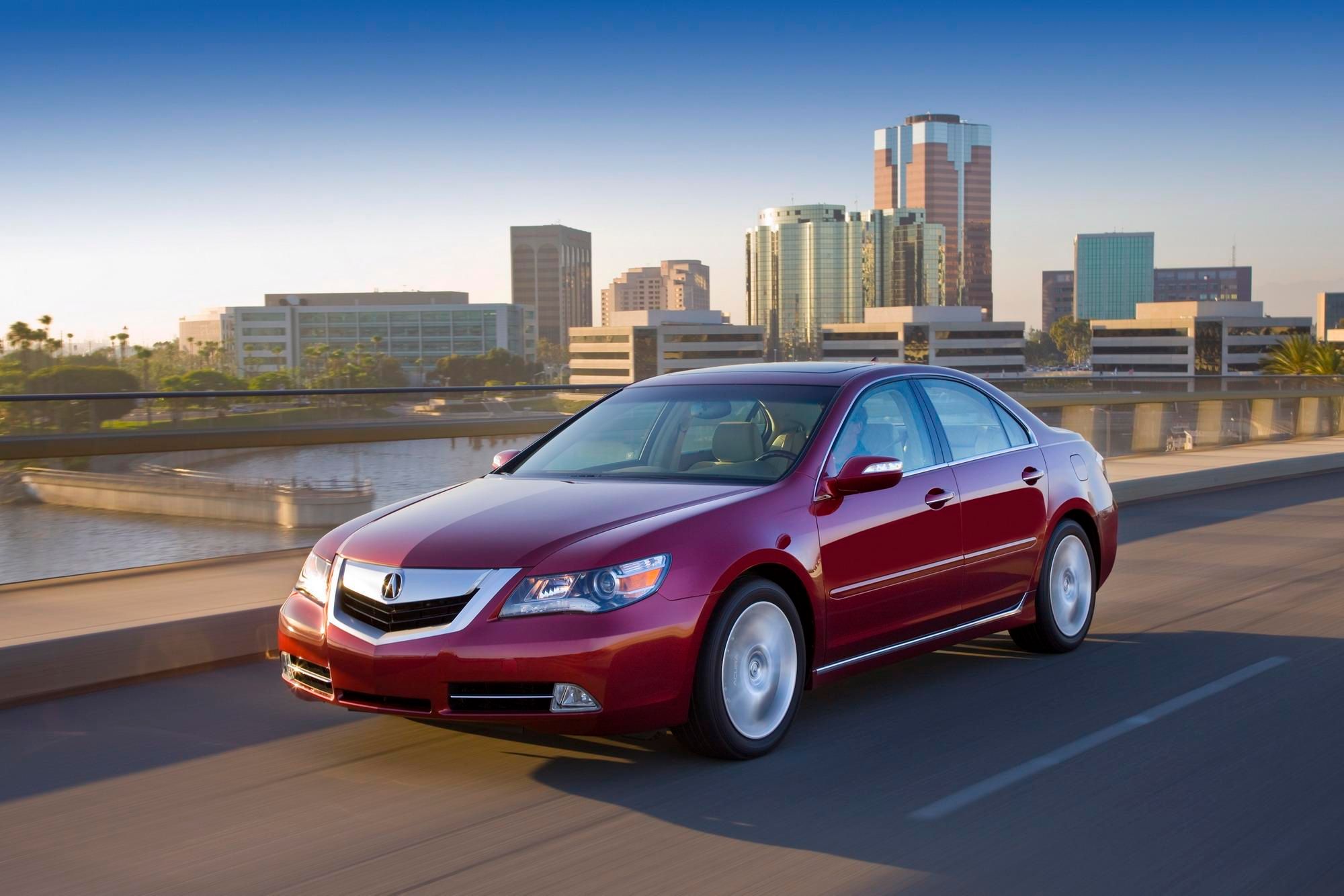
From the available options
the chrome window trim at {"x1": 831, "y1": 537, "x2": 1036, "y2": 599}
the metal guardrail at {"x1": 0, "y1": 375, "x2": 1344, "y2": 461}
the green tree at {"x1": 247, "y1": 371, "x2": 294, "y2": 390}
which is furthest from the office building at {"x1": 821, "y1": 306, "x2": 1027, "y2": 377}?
the chrome window trim at {"x1": 831, "y1": 537, "x2": 1036, "y2": 599}

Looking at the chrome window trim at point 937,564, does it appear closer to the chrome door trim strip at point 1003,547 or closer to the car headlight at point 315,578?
the chrome door trim strip at point 1003,547

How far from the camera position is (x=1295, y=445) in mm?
23328

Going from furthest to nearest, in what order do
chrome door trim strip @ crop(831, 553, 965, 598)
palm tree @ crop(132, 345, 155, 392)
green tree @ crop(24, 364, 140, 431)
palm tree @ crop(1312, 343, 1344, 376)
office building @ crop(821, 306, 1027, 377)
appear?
office building @ crop(821, 306, 1027, 377) < palm tree @ crop(1312, 343, 1344, 376) < palm tree @ crop(132, 345, 155, 392) < green tree @ crop(24, 364, 140, 431) < chrome door trim strip @ crop(831, 553, 965, 598)

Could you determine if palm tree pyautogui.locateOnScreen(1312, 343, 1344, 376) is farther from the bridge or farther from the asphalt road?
the asphalt road

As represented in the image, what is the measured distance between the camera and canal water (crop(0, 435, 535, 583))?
8.62m

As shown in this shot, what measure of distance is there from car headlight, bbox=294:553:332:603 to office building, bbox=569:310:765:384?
284 centimetres

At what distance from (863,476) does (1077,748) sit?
139 centimetres

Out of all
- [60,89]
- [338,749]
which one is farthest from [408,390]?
[60,89]

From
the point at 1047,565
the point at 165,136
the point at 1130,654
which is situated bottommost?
the point at 1130,654

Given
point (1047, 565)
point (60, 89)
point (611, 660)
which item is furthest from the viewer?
point (60, 89)

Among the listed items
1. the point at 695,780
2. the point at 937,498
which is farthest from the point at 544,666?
the point at 937,498

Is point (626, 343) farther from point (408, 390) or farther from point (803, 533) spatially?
point (803, 533)

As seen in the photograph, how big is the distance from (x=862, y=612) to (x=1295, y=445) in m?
19.6

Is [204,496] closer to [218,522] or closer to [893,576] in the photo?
[218,522]
